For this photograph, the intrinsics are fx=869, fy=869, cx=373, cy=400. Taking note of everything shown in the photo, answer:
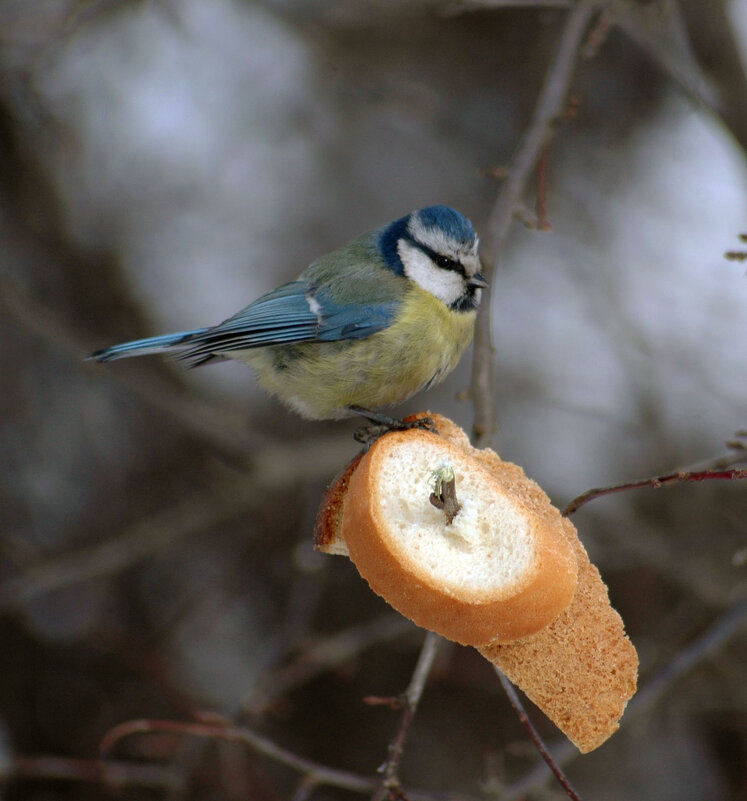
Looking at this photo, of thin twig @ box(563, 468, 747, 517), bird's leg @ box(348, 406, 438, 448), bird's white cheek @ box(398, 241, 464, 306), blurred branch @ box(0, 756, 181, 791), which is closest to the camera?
thin twig @ box(563, 468, 747, 517)

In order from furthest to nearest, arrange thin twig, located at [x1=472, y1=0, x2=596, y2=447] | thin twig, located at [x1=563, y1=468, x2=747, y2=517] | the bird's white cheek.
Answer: the bird's white cheek → thin twig, located at [x1=472, y1=0, x2=596, y2=447] → thin twig, located at [x1=563, y1=468, x2=747, y2=517]

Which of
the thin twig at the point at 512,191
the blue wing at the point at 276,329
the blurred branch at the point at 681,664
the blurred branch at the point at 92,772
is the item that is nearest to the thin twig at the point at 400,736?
the thin twig at the point at 512,191

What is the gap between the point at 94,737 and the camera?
3975 mm

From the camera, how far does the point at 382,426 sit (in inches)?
87.5

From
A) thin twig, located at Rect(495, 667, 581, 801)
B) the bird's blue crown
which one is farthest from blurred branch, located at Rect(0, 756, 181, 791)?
the bird's blue crown

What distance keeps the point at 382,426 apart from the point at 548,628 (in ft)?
2.52

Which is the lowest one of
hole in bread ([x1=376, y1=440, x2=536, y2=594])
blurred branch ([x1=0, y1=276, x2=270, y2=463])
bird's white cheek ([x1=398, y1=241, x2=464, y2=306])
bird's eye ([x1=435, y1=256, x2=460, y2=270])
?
blurred branch ([x1=0, y1=276, x2=270, y2=463])

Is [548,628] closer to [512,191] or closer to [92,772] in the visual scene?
[512,191]

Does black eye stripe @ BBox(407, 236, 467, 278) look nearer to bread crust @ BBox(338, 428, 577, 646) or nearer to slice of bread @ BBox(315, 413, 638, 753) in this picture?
slice of bread @ BBox(315, 413, 638, 753)

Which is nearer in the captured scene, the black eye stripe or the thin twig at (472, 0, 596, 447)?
the thin twig at (472, 0, 596, 447)

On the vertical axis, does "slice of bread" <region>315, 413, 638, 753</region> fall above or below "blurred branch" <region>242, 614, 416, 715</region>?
above

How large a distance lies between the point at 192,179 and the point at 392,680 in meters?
3.18

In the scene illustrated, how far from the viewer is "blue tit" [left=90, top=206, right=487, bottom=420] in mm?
2637

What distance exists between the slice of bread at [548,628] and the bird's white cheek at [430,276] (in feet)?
3.49
